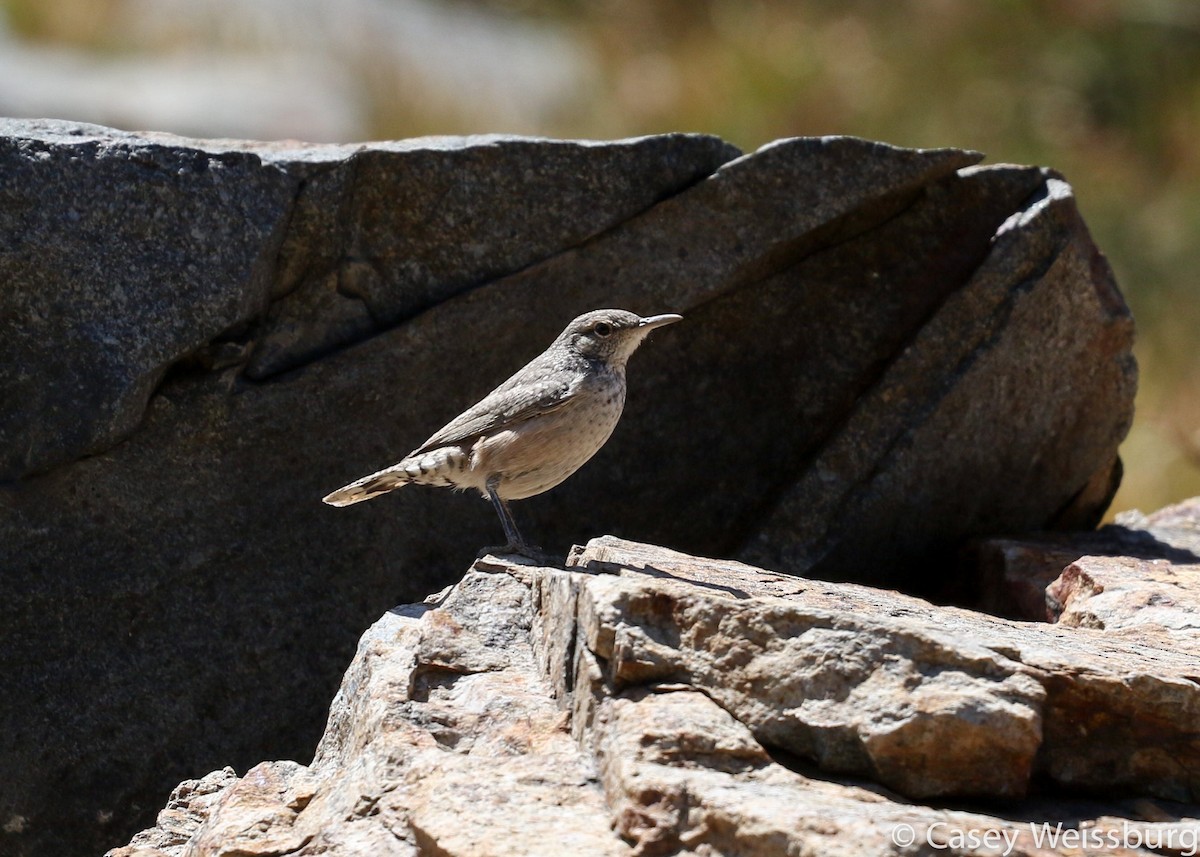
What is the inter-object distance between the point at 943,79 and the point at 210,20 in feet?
32.7

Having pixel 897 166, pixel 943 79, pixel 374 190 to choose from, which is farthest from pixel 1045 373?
pixel 943 79

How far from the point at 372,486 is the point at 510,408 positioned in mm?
709

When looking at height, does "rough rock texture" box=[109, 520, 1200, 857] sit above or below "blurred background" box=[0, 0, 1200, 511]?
below

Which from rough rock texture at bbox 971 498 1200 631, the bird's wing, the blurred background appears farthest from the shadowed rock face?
the blurred background

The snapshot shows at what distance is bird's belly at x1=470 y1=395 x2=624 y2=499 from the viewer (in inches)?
242

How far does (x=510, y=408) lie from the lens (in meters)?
6.21

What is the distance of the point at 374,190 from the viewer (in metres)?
6.71

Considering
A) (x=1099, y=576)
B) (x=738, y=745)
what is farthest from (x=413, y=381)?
(x=1099, y=576)

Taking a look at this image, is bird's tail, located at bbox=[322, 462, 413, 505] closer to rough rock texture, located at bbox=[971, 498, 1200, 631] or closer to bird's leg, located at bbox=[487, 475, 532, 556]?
bird's leg, located at bbox=[487, 475, 532, 556]

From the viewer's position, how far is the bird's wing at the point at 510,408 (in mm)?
6207

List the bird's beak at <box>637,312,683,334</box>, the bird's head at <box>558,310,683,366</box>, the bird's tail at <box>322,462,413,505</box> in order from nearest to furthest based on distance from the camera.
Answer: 1. the bird's tail at <box>322,462,413,505</box>
2. the bird's beak at <box>637,312,683,334</box>
3. the bird's head at <box>558,310,683,366</box>

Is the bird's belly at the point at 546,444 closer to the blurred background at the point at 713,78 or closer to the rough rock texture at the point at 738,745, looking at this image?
the rough rock texture at the point at 738,745

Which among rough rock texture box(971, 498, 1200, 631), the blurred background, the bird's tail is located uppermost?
the blurred background

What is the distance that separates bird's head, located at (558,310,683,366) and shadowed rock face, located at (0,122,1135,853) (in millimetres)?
711
